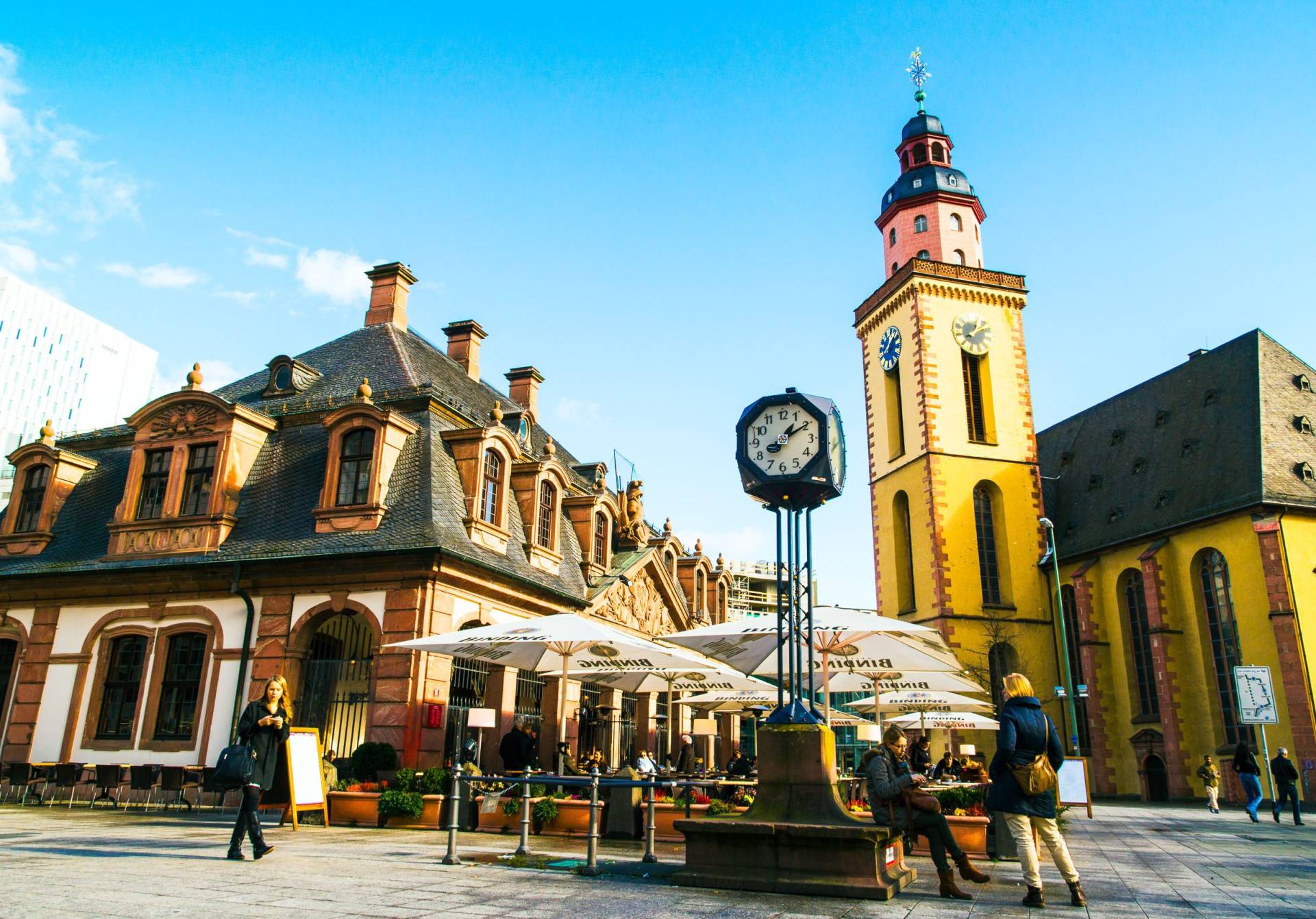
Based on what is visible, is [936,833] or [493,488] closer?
[936,833]

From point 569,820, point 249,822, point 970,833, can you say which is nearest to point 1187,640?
point 970,833

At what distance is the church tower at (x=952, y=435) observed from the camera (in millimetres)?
41000

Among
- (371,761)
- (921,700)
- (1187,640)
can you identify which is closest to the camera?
(371,761)

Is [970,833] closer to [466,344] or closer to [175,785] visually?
[175,785]

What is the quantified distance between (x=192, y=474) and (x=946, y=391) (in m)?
32.3

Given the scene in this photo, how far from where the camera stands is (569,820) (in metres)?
14.5

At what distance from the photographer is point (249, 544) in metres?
20.5

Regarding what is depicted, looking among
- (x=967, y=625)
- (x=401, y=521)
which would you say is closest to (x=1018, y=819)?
(x=401, y=521)

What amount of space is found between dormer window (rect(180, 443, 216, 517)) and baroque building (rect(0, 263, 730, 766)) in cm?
4

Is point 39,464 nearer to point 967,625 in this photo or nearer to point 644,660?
point 644,660

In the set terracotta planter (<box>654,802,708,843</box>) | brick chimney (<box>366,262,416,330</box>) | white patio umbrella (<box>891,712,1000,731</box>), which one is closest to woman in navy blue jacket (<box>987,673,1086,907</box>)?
terracotta planter (<box>654,802,708,843</box>)

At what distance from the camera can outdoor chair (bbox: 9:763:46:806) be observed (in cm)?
1944

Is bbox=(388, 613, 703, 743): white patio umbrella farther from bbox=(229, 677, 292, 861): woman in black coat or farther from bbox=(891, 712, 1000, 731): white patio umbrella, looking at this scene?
bbox=(891, 712, 1000, 731): white patio umbrella

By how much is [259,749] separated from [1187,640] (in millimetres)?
34696
